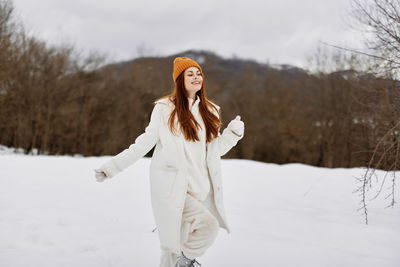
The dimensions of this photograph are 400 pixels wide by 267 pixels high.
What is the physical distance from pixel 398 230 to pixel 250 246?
2.30m

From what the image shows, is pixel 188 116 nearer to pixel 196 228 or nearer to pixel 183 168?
pixel 183 168

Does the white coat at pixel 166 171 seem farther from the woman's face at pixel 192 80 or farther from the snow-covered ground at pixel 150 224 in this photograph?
the snow-covered ground at pixel 150 224

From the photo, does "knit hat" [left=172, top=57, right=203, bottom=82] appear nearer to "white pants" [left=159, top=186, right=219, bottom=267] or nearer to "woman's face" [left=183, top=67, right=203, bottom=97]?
"woman's face" [left=183, top=67, right=203, bottom=97]

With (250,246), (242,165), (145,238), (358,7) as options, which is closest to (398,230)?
(250,246)

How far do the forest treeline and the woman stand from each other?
36.7ft

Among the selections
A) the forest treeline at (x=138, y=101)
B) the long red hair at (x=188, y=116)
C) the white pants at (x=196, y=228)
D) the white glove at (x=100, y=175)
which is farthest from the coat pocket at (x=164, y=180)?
the forest treeline at (x=138, y=101)

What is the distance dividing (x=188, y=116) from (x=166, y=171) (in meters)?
0.47

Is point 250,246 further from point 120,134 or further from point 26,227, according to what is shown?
point 120,134

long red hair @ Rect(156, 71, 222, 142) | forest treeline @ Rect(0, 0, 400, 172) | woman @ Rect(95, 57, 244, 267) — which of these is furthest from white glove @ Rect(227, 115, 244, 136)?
forest treeline @ Rect(0, 0, 400, 172)

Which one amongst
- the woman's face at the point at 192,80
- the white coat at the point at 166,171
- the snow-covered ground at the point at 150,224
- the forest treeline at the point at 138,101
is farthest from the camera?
the forest treeline at the point at 138,101

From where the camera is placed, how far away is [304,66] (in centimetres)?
2369

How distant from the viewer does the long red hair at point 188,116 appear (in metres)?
2.66

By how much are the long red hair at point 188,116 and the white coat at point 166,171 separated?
0.06 m

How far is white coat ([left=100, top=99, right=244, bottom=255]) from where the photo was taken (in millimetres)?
2580
